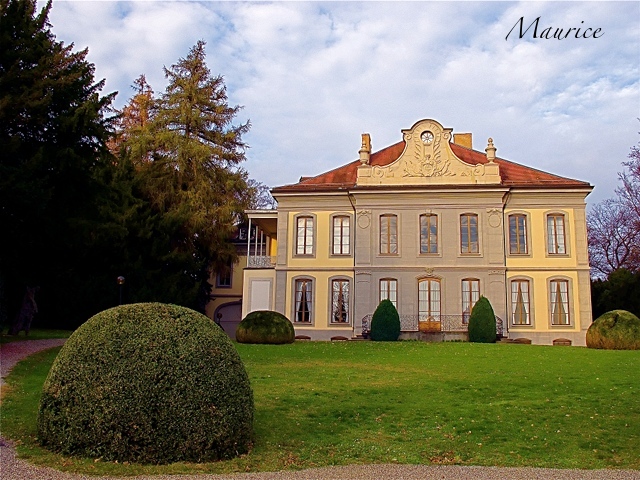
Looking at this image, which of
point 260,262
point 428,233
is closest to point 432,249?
point 428,233

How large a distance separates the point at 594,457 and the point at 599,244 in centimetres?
3675

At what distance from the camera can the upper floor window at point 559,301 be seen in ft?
88.2

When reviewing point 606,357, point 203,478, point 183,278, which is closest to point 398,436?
point 203,478

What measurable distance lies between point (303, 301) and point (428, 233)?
21.6ft

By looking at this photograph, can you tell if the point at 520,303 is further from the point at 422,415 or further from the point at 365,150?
the point at 422,415

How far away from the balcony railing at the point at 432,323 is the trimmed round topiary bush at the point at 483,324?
82.7 inches

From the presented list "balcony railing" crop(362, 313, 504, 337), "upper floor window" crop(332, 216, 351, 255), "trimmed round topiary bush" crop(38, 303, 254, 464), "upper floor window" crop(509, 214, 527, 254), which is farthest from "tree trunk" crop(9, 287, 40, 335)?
"upper floor window" crop(509, 214, 527, 254)

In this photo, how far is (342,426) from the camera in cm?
911

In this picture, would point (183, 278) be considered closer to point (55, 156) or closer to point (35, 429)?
point (55, 156)

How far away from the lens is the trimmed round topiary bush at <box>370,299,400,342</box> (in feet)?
80.6

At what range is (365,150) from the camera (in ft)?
96.7

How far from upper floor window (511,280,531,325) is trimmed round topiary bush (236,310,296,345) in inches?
445

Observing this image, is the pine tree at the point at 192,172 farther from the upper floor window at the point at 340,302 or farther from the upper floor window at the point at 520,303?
the upper floor window at the point at 520,303

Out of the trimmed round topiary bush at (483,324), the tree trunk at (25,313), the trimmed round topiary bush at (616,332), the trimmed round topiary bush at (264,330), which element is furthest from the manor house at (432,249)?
the tree trunk at (25,313)
